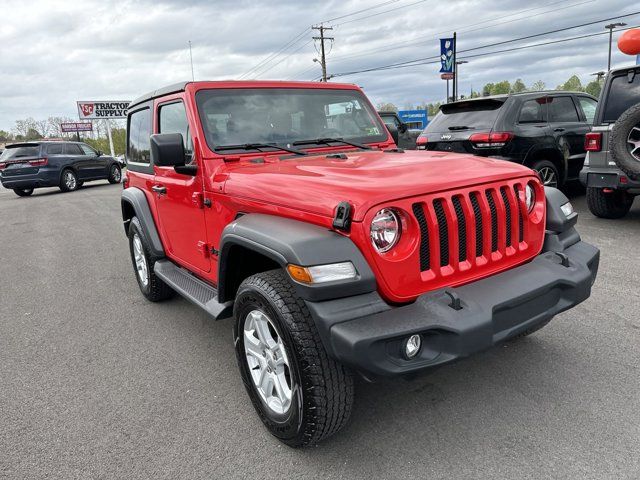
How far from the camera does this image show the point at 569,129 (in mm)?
7738

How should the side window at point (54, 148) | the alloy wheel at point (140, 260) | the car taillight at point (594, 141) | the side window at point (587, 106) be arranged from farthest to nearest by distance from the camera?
the side window at point (54, 148) → the side window at point (587, 106) → the car taillight at point (594, 141) → the alloy wheel at point (140, 260)

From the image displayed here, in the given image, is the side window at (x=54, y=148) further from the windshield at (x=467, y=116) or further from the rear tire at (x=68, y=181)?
the windshield at (x=467, y=116)

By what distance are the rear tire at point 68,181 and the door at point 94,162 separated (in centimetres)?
60

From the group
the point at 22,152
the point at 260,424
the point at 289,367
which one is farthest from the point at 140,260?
the point at 22,152

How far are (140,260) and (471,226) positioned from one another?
3551mm

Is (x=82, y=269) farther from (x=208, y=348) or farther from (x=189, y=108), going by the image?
(x=189, y=108)

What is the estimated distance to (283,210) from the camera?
98.7 inches

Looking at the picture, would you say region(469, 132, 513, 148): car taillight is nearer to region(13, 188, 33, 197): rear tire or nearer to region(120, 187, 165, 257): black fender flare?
region(120, 187, 165, 257): black fender flare

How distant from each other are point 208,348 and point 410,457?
6.03 feet

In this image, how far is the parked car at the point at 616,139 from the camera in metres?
5.38

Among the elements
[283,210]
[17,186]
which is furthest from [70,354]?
[17,186]

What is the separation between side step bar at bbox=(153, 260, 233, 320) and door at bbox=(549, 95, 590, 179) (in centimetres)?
609

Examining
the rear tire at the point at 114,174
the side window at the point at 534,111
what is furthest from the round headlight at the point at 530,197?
the rear tire at the point at 114,174

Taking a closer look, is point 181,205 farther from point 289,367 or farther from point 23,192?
point 23,192
